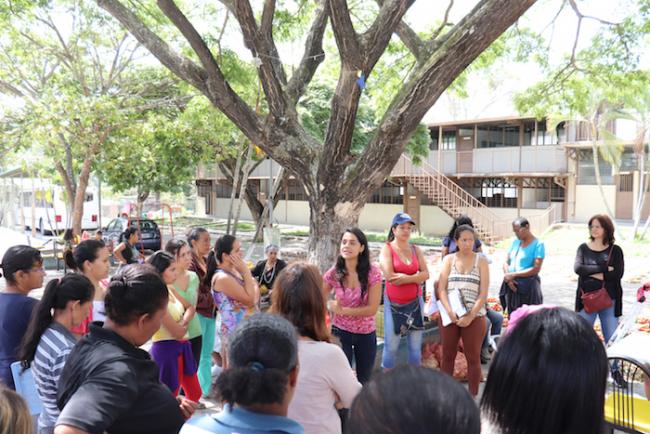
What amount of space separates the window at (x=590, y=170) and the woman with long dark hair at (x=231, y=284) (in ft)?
69.5

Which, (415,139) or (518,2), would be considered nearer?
(518,2)

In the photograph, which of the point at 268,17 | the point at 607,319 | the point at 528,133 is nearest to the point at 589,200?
the point at 528,133

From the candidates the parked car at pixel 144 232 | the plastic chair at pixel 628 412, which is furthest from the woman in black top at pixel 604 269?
the parked car at pixel 144 232

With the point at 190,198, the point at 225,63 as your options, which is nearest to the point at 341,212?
the point at 225,63

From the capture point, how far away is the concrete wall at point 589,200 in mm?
22016

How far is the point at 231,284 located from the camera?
433 cm

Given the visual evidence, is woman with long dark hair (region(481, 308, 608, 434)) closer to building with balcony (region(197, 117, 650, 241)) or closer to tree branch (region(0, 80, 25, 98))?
tree branch (region(0, 80, 25, 98))

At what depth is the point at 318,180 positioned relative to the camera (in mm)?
6391

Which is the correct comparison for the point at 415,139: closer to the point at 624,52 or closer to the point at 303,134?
the point at 624,52

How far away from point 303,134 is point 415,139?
12077 mm

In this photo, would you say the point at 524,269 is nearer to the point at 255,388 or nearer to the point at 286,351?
the point at 286,351

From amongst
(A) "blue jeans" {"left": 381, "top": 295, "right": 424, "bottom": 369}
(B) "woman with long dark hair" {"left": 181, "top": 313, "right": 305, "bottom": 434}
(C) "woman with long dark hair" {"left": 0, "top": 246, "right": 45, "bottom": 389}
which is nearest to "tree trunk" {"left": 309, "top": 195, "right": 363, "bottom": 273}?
(A) "blue jeans" {"left": 381, "top": 295, "right": 424, "bottom": 369}

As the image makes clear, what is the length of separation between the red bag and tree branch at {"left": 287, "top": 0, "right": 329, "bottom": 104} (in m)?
4.25

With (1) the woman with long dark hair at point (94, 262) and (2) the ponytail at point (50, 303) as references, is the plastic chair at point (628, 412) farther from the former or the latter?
(1) the woman with long dark hair at point (94, 262)
